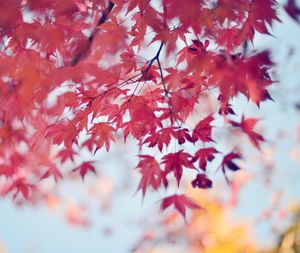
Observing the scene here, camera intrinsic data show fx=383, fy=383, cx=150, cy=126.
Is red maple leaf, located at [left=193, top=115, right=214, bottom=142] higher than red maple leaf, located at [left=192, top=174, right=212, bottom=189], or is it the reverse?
red maple leaf, located at [left=193, top=115, right=214, bottom=142]

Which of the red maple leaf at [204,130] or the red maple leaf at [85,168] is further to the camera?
the red maple leaf at [85,168]

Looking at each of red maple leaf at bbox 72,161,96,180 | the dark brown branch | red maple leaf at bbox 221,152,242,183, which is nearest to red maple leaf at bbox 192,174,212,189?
red maple leaf at bbox 221,152,242,183

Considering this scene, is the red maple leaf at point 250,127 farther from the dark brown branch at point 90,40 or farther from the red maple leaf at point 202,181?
the dark brown branch at point 90,40

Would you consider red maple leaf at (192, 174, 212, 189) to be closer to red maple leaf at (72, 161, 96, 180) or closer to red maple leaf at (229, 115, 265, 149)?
red maple leaf at (229, 115, 265, 149)

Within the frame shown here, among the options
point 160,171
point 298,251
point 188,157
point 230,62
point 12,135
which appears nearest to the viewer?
point 230,62

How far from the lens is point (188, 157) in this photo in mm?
2715

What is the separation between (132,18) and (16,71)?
2.83 ft

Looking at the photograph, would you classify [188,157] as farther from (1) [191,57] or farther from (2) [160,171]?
(1) [191,57]

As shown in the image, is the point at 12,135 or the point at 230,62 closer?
the point at 230,62

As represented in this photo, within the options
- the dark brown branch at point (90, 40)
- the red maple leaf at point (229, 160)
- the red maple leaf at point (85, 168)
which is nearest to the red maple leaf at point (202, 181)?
the red maple leaf at point (229, 160)

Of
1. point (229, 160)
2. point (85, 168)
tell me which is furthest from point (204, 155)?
point (85, 168)

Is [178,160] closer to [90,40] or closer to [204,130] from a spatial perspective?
[204,130]

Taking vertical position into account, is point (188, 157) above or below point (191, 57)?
below

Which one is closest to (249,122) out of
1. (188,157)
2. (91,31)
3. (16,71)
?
(188,157)
